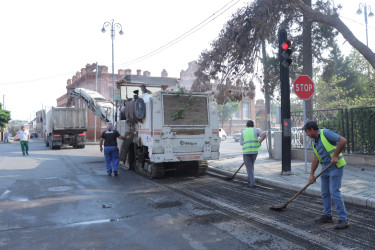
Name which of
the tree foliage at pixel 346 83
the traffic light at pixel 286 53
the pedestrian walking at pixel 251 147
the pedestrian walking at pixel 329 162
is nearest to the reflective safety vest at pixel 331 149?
the pedestrian walking at pixel 329 162

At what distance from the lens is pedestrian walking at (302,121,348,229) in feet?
15.0

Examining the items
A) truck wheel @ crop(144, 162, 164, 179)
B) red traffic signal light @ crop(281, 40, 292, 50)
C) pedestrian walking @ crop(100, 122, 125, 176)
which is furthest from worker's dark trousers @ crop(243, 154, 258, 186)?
pedestrian walking @ crop(100, 122, 125, 176)

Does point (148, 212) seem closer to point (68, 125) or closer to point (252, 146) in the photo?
point (252, 146)

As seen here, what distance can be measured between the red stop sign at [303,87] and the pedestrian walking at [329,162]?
425 cm

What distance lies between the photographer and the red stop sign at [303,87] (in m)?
8.88

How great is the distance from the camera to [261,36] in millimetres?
12539

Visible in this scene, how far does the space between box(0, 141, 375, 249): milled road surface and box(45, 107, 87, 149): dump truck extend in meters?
14.4

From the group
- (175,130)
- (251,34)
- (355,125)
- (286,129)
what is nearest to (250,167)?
(286,129)

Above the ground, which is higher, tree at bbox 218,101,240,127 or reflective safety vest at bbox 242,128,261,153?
tree at bbox 218,101,240,127

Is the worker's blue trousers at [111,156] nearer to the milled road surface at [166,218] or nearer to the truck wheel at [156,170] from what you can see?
the truck wheel at [156,170]

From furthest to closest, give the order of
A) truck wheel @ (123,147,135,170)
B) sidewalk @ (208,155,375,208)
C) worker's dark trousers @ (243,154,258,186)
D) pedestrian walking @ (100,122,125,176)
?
truck wheel @ (123,147,135,170) → pedestrian walking @ (100,122,125,176) → worker's dark trousers @ (243,154,258,186) → sidewalk @ (208,155,375,208)

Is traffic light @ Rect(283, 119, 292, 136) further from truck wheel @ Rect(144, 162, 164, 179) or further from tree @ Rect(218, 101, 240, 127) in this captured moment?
tree @ Rect(218, 101, 240, 127)

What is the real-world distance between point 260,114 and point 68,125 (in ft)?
144

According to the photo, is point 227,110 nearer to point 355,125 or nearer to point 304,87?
point 355,125
